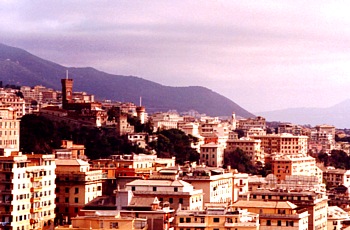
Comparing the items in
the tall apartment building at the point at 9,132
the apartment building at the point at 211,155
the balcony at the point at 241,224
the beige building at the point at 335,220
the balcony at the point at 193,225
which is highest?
the tall apartment building at the point at 9,132

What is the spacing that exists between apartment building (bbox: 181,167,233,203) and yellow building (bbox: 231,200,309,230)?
620 cm

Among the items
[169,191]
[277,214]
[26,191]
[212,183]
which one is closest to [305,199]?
[212,183]

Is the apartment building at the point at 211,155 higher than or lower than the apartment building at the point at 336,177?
higher

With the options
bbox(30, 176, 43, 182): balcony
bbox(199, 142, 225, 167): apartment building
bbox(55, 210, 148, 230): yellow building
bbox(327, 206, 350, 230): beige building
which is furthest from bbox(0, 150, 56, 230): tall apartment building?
bbox(199, 142, 225, 167): apartment building

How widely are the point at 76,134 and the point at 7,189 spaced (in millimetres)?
48465

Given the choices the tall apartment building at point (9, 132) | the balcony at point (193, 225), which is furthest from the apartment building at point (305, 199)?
the tall apartment building at point (9, 132)

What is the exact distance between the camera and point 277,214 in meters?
54.6

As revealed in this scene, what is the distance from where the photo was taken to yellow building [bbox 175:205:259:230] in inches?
1917

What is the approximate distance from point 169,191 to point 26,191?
881cm

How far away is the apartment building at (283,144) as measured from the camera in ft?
463

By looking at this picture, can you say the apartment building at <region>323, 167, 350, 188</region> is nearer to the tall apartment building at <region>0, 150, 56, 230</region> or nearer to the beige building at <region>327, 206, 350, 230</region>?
the beige building at <region>327, 206, 350, 230</region>

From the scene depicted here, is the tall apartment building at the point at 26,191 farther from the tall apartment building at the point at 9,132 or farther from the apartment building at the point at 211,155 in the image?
the apartment building at the point at 211,155

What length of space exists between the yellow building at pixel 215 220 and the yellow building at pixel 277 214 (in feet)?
11.5

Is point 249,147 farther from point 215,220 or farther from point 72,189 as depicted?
point 215,220
